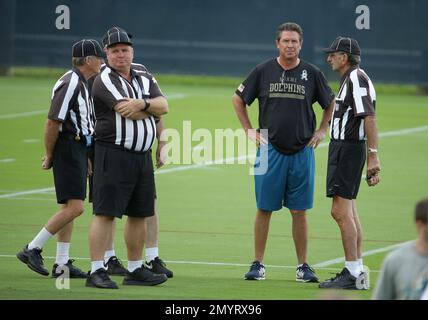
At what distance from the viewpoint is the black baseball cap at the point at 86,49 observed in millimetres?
11148

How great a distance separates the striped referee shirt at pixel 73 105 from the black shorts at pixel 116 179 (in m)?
0.85

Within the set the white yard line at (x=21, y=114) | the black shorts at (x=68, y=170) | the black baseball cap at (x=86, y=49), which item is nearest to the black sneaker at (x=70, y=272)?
the black shorts at (x=68, y=170)

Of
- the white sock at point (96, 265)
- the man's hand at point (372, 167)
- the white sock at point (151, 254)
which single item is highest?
the man's hand at point (372, 167)

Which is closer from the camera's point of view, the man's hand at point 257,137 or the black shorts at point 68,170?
the black shorts at point 68,170

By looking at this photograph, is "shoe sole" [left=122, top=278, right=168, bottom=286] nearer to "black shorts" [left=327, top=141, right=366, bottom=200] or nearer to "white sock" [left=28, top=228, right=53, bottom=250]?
"white sock" [left=28, top=228, right=53, bottom=250]

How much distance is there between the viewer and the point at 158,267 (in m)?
11.3

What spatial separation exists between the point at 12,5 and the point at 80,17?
228 centimetres

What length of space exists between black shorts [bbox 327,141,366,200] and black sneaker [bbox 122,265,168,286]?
1.80 metres

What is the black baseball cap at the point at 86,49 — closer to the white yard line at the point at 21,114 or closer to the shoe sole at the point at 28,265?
the shoe sole at the point at 28,265

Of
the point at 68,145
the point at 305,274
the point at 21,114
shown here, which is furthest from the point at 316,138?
the point at 21,114

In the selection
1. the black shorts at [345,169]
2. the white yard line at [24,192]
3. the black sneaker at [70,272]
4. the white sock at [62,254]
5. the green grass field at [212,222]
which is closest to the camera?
the green grass field at [212,222]

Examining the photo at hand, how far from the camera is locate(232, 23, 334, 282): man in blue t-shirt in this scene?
11320 mm
